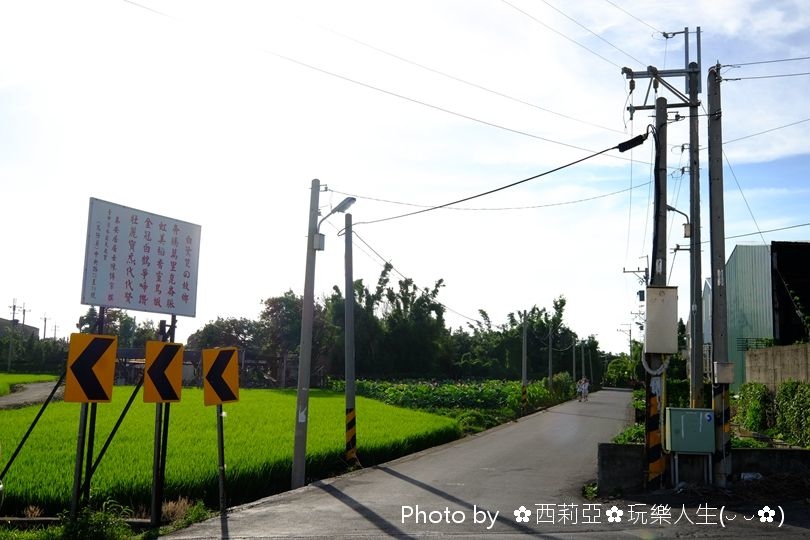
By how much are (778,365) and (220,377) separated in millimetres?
17951

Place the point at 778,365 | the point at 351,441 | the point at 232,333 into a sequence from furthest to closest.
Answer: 1. the point at 232,333
2. the point at 778,365
3. the point at 351,441

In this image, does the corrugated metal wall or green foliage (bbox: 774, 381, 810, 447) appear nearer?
green foliage (bbox: 774, 381, 810, 447)

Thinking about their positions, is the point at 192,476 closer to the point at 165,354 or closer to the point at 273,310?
the point at 165,354

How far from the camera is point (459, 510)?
1072 cm

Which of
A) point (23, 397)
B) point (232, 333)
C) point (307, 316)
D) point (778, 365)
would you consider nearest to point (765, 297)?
point (778, 365)

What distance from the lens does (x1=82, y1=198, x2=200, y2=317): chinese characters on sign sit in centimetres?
1088

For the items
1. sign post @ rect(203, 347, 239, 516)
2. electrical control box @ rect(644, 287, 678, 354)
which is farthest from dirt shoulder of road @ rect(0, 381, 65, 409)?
electrical control box @ rect(644, 287, 678, 354)

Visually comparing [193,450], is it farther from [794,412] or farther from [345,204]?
[794,412]

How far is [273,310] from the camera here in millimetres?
70938

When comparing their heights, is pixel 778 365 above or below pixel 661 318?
→ below

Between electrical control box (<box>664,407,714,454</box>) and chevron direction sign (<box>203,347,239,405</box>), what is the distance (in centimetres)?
678

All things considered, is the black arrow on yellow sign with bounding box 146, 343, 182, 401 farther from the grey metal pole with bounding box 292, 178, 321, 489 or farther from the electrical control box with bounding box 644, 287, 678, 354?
the electrical control box with bounding box 644, 287, 678, 354

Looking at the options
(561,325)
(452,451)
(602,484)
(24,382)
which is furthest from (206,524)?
(561,325)

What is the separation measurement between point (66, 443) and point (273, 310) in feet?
179
